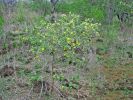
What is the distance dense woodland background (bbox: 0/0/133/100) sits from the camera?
869 cm

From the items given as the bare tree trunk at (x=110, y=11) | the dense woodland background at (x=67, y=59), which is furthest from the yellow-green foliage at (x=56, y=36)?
the bare tree trunk at (x=110, y=11)

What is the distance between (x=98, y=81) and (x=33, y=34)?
2933mm

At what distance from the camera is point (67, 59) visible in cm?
1109

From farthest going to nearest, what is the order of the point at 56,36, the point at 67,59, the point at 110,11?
the point at 110,11
the point at 67,59
the point at 56,36

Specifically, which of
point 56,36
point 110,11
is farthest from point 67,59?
point 110,11

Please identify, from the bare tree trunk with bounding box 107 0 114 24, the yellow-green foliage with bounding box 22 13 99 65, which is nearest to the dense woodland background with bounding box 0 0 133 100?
the yellow-green foliage with bounding box 22 13 99 65

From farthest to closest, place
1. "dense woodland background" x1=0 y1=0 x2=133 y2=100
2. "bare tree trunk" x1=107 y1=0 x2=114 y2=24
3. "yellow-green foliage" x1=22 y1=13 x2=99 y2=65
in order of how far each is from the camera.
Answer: "bare tree trunk" x1=107 y1=0 x2=114 y2=24
"dense woodland background" x1=0 y1=0 x2=133 y2=100
"yellow-green foliage" x1=22 y1=13 x2=99 y2=65

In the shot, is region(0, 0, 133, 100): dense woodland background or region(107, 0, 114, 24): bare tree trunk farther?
region(107, 0, 114, 24): bare tree trunk

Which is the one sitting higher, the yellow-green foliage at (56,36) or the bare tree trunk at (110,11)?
the bare tree trunk at (110,11)

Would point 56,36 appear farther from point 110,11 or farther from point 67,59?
point 110,11

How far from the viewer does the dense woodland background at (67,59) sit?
28.5 feet

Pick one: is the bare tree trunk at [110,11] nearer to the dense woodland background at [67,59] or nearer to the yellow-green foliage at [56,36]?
the dense woodland background at [67,59]

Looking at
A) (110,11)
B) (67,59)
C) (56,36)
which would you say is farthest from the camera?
(110,11)

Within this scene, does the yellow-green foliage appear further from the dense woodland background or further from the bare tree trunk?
the bare tree trunk
